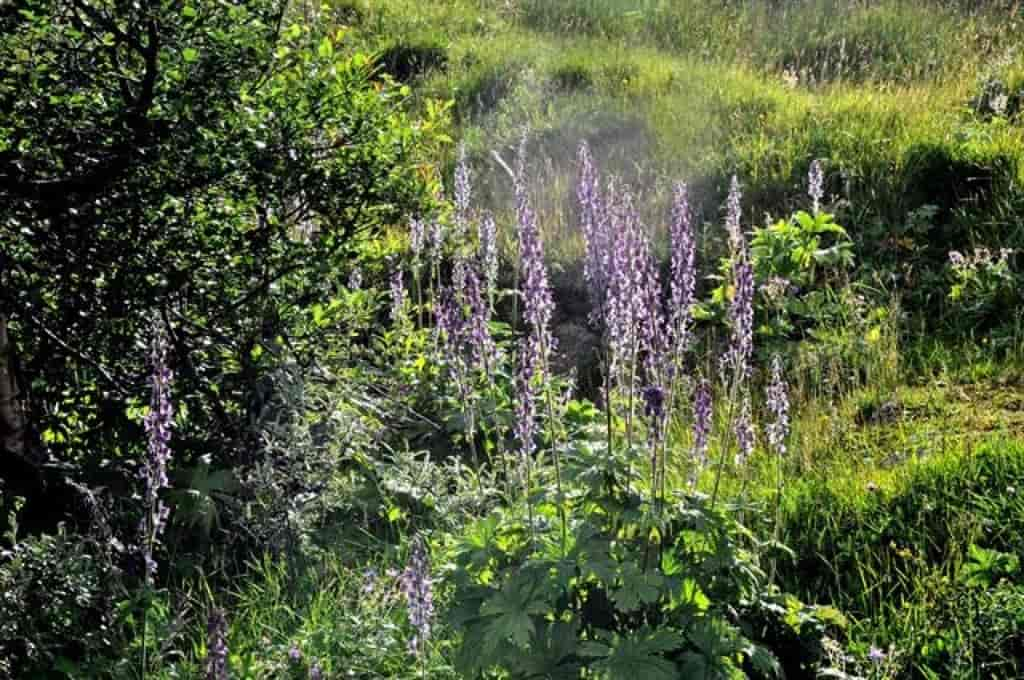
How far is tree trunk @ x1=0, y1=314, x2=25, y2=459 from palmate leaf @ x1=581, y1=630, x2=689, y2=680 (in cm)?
254

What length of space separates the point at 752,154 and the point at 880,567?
438 cm

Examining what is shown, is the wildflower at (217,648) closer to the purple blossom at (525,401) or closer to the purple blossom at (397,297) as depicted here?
the purple blossom at (525,401)

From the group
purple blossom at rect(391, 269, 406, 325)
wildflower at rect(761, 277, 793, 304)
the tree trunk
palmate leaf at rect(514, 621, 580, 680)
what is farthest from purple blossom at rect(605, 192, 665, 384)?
wildflower at rect(761, 277, 793, 304)

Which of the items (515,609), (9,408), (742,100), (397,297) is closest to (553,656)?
(515,609)

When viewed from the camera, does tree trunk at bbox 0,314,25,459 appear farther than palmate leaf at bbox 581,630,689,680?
Yes

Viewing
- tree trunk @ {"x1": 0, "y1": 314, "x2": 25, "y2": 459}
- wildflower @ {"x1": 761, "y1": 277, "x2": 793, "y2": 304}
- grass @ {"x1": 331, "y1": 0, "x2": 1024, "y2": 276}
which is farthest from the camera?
grass @ {"x1": 331, "y1": 0, "x2": 1024, "y2": 276}

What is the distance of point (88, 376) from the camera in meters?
4.57

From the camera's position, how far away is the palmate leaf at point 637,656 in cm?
281

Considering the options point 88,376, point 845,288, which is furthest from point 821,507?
point 88,376

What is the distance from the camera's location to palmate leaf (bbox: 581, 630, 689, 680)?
2811mm

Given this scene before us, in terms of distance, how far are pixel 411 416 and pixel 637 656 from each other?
2766mm

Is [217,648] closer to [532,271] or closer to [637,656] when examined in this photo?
[637,656]

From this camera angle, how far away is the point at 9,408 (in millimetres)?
4273

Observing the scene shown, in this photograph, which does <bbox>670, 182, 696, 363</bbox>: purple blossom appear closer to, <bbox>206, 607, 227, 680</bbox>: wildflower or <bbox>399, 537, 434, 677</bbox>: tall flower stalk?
<bbox>399, 537, 434, 677</bbox>: tall flower stalk
